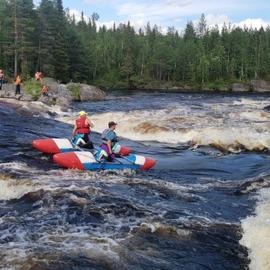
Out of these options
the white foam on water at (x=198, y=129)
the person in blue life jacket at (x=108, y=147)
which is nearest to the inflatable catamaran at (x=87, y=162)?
the person in blue life jacket at (x=108, y=147)

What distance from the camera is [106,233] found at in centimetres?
843

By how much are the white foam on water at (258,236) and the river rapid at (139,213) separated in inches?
0.8

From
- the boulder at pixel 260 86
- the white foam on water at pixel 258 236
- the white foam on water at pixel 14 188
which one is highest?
the boulder at pixel 260 86

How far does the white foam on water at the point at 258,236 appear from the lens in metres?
7.63

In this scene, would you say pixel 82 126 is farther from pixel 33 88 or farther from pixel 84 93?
pixel 84 93

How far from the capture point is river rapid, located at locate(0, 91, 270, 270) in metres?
7.62

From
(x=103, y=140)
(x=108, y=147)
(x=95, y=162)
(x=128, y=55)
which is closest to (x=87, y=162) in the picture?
(x=95, y=162)

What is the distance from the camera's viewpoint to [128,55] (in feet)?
276

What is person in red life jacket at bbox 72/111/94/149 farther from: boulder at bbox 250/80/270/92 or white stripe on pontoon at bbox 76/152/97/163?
boulder at bbox 250/80/270/92

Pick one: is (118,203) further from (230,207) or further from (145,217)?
(230,207)

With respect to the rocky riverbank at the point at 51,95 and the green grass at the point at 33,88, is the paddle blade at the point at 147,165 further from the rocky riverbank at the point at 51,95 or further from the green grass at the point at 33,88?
the green grass at the point at 33,88

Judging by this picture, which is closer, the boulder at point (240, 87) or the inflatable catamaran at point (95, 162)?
the inflatable catamaran at point (95, 162)

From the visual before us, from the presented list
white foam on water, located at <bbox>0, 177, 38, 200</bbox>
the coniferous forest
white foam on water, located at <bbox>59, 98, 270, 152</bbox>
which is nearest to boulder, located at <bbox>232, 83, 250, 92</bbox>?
the coniferous forest

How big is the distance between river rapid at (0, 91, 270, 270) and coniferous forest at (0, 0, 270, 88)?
40.8m
